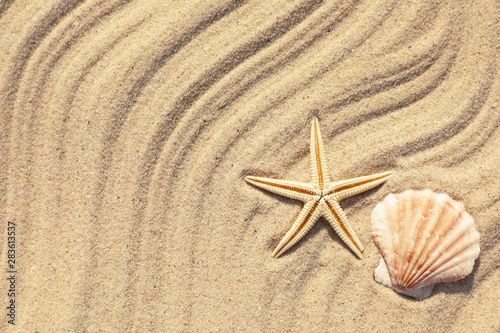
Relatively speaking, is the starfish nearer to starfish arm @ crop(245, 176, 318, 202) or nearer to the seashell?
starfish arm @ crop(245, 176, 318, 202)

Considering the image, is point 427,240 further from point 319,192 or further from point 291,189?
point 291,189

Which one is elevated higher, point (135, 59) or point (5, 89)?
point (135, 59)

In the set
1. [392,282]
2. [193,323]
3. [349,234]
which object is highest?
[349,234]

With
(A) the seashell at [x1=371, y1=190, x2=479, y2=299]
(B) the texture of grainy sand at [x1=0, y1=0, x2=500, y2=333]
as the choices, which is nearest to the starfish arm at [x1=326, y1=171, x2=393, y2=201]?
(B) the texture of grainy sand at [x1=0, y1=0, x2=500, y2=333]

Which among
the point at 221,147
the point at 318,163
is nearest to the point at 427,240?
the point at 318,163

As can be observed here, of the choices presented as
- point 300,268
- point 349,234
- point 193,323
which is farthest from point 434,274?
point 193,323

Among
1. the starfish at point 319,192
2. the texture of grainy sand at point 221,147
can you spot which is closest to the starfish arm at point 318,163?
the starfish at point 319,192

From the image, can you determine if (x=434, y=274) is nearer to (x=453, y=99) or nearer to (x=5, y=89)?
(x=453, y=99)

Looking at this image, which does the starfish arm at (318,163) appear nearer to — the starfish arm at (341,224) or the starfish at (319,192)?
the starfish at (319,192)
